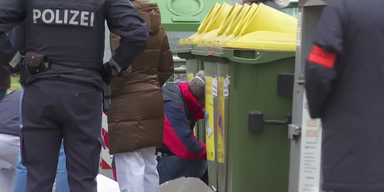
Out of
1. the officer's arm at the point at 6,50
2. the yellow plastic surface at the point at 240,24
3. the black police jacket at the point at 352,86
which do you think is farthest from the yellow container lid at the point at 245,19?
the black police jacket at the point at 352,86

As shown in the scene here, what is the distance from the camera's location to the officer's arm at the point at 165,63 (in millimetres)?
5305

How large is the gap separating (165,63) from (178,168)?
105 cm

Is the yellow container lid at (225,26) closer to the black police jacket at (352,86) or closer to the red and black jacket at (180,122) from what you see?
the red and black jacket at (180,122)

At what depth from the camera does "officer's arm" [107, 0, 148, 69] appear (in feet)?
13.9

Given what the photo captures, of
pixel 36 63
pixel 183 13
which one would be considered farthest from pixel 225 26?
pixel 183 13

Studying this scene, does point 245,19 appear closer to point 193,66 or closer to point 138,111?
point 138,111

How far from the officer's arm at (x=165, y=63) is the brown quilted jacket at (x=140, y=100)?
0.10 metres

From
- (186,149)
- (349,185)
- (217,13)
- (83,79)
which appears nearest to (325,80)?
(349,185)

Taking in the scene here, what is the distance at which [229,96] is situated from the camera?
4.84 metres

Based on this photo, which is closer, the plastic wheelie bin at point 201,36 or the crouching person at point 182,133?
the crouching person at point 182,133

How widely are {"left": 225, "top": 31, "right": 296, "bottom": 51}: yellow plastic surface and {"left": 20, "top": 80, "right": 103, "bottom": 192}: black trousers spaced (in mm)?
1042

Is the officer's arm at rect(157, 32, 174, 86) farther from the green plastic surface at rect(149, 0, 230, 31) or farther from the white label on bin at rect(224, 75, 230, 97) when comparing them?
the green plastic surface at rect(149, 0, 230, 31)

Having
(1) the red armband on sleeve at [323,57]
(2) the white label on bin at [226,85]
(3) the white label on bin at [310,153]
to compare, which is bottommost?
(3) the white label on bin at [310,153]

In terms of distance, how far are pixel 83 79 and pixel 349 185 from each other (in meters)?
1.75
